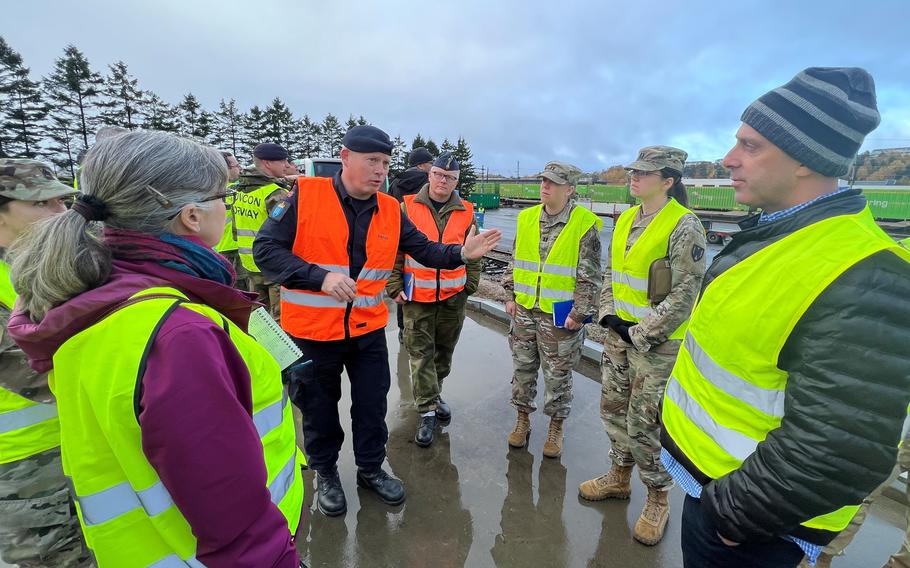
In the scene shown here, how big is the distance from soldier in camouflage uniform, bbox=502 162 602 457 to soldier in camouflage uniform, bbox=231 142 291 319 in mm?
3169

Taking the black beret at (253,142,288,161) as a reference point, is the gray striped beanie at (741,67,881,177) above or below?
below

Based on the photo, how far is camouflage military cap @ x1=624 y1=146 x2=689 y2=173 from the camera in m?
2.62

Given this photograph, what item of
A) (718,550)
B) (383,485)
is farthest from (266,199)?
(718,550)

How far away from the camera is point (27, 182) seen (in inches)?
66.5

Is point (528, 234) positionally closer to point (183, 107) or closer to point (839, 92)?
point (839, 92)

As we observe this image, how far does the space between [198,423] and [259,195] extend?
465cm

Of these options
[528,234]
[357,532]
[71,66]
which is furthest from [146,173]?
[71,66]

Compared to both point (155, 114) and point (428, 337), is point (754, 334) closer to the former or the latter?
point (428, 337)

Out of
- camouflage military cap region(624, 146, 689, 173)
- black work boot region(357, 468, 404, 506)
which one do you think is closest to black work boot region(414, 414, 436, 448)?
black work boot region(357, 468, 404, 506)

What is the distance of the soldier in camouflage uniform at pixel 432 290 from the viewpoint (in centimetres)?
361

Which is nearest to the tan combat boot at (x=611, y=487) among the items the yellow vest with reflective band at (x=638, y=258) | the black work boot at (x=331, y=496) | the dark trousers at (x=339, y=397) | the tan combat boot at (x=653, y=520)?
the tan combat boot at (x=653, y=520)

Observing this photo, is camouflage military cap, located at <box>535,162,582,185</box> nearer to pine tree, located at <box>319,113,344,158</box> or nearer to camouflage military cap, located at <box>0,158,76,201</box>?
camouflage military cap, located at <box>0,158,76,201</box>

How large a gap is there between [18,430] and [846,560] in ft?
12.8

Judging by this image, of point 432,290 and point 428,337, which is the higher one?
point 432,290
